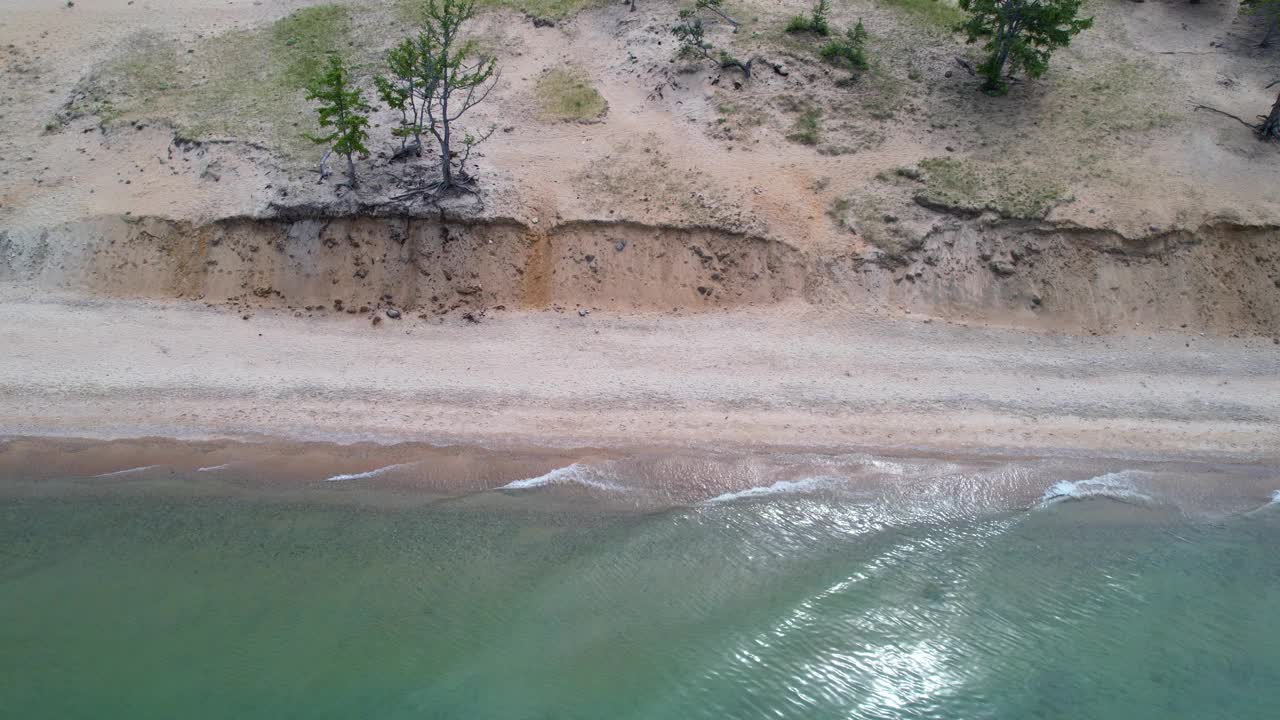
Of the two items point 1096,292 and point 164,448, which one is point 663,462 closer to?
point 164,448

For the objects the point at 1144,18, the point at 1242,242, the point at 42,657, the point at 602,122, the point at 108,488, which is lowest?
the point at 42,657

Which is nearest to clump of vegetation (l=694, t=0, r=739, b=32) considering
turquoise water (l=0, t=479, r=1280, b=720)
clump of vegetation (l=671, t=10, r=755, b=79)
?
clump of vegetation (l=671, t=10, r=755, b=79)

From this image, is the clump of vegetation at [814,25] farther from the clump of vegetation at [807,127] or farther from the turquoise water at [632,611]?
the turquoise water at [632,611]

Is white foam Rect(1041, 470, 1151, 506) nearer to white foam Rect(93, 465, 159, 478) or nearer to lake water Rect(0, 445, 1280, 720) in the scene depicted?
lake water Rect(0, 445, 1280, 720)

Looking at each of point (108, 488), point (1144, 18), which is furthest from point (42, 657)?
point (1144, 18)

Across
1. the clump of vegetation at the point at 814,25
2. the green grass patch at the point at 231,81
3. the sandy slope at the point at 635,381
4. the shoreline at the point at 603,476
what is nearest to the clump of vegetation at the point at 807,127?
the clump of vegetation at the point at 814,25

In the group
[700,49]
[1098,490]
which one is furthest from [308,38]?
[1098,490]

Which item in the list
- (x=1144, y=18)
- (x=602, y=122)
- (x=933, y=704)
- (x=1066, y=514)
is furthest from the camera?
(x=1144, y=18)
